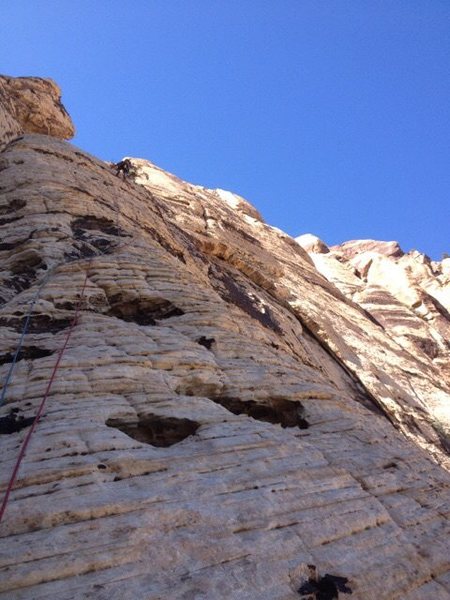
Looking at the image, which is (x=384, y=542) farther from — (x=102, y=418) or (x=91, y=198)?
(x=91, y=198)

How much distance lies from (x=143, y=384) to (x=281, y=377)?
282 centimetres

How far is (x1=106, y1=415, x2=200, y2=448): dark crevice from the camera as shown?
7.09 m

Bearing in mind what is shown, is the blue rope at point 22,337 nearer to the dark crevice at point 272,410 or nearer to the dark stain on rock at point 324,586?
the dark crevice at point 272,410

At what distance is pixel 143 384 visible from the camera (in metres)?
7.80

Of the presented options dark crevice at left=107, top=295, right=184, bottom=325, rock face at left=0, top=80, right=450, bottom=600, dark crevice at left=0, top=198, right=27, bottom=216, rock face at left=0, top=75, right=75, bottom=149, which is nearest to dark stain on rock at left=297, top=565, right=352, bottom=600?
rock face at left=0, top=80, right=450, bottom=600

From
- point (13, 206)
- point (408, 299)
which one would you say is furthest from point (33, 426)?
point (408, 299)

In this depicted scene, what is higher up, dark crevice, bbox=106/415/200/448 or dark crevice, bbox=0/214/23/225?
dark crevice, bbox=0/214/23/225

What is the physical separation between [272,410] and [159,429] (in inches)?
91.8

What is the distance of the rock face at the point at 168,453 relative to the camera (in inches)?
189

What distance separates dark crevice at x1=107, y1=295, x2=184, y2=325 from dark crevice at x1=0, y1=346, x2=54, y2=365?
8.03 ft

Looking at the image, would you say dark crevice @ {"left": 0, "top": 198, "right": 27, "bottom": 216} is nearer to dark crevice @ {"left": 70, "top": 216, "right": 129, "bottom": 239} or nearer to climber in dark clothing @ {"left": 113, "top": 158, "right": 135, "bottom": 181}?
dark crevice @ {"left": 70, "top": 216, "right": 129, "bottom": 239}

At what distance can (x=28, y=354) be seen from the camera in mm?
8234

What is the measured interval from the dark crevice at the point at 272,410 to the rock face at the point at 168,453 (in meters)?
0.03

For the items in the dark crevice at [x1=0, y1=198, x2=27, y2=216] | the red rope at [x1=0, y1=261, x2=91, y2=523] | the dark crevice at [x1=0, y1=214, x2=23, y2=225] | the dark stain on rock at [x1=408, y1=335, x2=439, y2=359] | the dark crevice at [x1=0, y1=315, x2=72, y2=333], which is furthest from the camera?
the dark stain on rock at [x1=408, y1=335, x2=439, y2=359]
